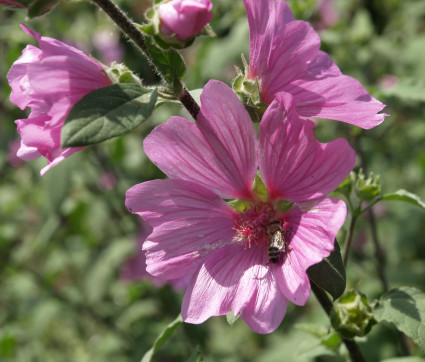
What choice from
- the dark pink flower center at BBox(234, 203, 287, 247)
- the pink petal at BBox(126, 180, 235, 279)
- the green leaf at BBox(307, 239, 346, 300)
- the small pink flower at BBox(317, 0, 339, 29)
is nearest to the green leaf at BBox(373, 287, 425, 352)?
the green leaf at BBox(307, 239, 346, 300)

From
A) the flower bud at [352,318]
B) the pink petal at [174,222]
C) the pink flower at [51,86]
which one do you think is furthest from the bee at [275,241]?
the pink flower at [51,86]

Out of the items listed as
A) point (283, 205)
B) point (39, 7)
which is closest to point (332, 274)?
point (283, 205)

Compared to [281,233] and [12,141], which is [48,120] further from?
[12,141]

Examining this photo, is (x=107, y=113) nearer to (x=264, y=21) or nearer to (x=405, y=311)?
(x=264, y=21)

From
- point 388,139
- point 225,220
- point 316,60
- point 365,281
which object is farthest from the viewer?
point 388,139

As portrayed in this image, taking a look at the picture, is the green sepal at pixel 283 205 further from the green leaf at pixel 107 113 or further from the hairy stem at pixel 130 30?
the green leaf at pixel 107 113

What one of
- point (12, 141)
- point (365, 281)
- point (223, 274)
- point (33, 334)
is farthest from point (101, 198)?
point (223, 274)
